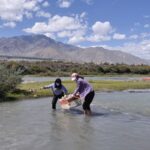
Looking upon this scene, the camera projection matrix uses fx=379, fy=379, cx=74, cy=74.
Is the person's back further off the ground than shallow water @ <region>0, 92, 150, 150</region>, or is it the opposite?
the person's back

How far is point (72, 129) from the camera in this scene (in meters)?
15.3

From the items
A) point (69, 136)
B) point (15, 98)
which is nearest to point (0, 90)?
point (15, 98)

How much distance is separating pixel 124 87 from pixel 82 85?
23690 mm

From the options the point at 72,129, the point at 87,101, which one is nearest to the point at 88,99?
the point at 87,101

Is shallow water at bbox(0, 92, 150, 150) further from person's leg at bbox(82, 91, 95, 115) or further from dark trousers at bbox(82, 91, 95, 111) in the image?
dark trousers at bbox(82, 91, 95, 111)

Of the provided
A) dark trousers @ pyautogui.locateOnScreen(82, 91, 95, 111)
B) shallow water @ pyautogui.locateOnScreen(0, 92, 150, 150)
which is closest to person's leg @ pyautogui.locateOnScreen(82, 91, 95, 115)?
dark trousers @ pyautogui.locateOnScreen(82, 91, 95, 111)

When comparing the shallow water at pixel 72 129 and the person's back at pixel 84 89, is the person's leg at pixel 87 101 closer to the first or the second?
the person's back at pixel 84 89

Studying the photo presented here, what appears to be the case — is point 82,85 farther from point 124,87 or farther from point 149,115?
point 124,87

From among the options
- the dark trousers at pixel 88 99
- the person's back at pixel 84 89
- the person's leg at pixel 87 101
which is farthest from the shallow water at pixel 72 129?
the person's back at pixel 84 89

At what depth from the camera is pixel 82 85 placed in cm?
1920

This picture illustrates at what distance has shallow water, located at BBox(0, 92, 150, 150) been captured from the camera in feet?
40.5

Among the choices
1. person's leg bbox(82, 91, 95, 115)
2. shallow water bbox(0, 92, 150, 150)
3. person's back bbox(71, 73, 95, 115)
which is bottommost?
shallow water bbox(0, 92, 150, 150)

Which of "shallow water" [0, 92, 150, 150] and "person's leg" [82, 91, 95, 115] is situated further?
"person's leg" [82, 91, 95, 115]

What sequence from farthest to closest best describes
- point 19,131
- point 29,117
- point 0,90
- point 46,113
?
point 0,90 < point 46,113 < point 29,117 < point 19,131
